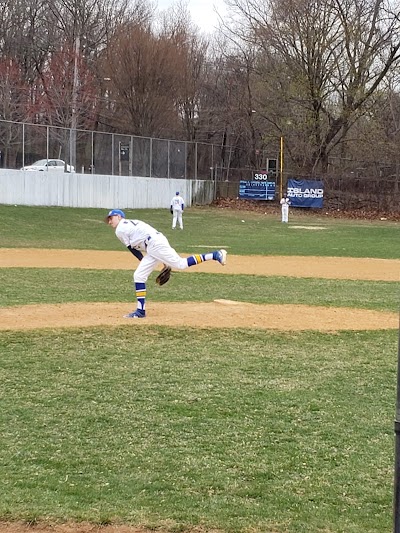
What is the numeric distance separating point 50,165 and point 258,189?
15.3 m

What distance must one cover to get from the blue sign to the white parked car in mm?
13598

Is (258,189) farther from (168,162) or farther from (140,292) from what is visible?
(140,292)

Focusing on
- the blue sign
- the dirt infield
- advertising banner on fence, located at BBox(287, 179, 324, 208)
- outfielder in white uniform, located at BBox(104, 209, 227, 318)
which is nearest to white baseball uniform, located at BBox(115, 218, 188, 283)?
outfielder in white uniform, located at BBox(104, 209, 227, 318)

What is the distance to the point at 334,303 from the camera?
13898 millimetres

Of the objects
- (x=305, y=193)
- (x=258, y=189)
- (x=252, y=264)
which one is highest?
(x=258, y=189)

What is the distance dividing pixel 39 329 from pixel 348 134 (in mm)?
49123

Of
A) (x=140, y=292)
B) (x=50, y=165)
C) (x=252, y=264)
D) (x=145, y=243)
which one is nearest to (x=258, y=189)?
(x=50, y=165)

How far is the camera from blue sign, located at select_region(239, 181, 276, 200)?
50594mm

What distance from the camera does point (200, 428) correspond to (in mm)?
6312

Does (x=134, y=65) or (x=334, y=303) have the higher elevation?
(x=134, y=65)

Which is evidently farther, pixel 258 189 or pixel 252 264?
pixel 258 189

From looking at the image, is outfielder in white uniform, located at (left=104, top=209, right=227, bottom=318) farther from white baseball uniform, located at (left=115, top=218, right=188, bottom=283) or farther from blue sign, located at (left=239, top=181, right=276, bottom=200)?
blue sign, located at (left=239, top=181, right=276, bottom=200)

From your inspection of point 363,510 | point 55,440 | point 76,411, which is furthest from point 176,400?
point 363,510

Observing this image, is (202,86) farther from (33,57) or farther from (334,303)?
(334,303)
